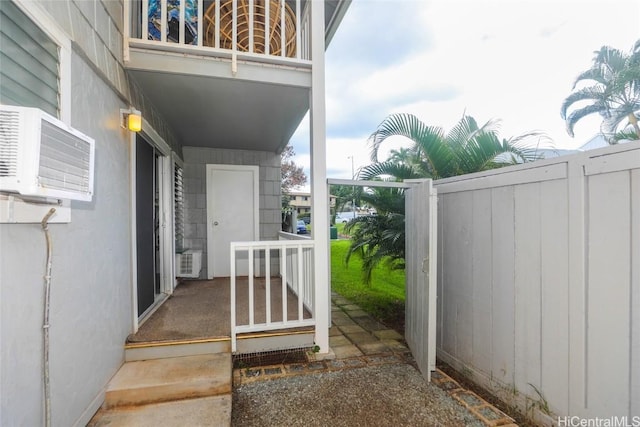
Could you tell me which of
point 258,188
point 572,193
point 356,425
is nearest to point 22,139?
point 356,425

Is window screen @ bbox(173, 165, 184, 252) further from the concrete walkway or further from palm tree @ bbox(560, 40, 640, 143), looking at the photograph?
palm tree @ bbox(560, 40, 640, 143)

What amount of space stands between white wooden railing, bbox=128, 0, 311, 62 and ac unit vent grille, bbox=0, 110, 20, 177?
5.94ft

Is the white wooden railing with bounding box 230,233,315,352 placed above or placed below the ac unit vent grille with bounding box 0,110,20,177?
below

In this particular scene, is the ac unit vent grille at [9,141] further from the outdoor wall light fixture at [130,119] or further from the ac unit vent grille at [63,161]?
the outdoor wall light fixture at [130,119]

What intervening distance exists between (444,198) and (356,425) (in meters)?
2.13

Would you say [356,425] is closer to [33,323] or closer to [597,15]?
[33,323]

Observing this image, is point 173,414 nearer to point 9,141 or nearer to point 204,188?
point 9,141

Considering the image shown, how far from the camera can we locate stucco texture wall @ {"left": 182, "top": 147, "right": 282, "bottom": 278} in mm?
4883

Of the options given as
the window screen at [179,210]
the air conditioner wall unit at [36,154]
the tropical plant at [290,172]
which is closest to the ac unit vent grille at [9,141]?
the air conditioner wall unit at [36,154]

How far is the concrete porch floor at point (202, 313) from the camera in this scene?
260cm

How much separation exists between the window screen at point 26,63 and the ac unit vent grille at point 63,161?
0.30 metres

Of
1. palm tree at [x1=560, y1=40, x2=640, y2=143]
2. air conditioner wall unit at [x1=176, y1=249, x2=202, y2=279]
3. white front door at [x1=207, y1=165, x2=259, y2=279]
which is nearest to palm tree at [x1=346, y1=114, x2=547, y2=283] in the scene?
white front door at [x1=207, y1=165, x2=259, y2=279]

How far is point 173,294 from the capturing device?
153 inches

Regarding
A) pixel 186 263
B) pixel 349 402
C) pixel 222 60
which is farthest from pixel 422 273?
pixel 186 263
